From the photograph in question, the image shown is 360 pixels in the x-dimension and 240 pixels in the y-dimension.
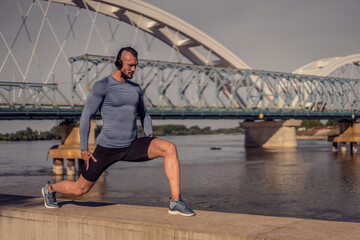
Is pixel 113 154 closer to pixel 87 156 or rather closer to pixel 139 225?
pixel 87 156

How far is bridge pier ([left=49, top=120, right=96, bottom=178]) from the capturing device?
44.8 m

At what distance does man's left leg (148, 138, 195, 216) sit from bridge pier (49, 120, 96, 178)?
3764cm

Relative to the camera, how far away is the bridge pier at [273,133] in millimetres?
94562

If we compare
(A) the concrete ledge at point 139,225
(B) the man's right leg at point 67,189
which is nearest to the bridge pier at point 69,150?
(B) the man's right leg at point 67,189

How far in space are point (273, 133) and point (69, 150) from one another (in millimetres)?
58345

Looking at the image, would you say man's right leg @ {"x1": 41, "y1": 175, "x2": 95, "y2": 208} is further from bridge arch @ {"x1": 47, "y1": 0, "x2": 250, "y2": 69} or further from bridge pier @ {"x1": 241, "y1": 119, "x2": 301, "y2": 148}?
bridge pier @ {"x1": 241, "y1": 119, "x2": 301, "y2": 148}

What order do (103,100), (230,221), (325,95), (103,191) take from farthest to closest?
1. (325,95)
2. (103,191)
3. (103,100)
4. (230,221)

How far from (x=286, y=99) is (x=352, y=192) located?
2856 inches

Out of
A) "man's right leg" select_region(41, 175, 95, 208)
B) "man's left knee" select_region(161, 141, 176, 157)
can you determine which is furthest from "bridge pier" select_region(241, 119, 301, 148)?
"man's left knee" select_region(161, 141, 176, 157)

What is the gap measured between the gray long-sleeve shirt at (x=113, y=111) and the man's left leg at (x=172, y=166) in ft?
1.31

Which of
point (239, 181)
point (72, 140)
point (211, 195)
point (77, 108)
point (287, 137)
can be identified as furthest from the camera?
point (287, 137)

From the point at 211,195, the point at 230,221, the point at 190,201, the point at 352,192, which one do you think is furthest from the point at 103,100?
the point at 352,192

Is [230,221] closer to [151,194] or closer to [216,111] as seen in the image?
[151,194]

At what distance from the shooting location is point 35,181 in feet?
135
